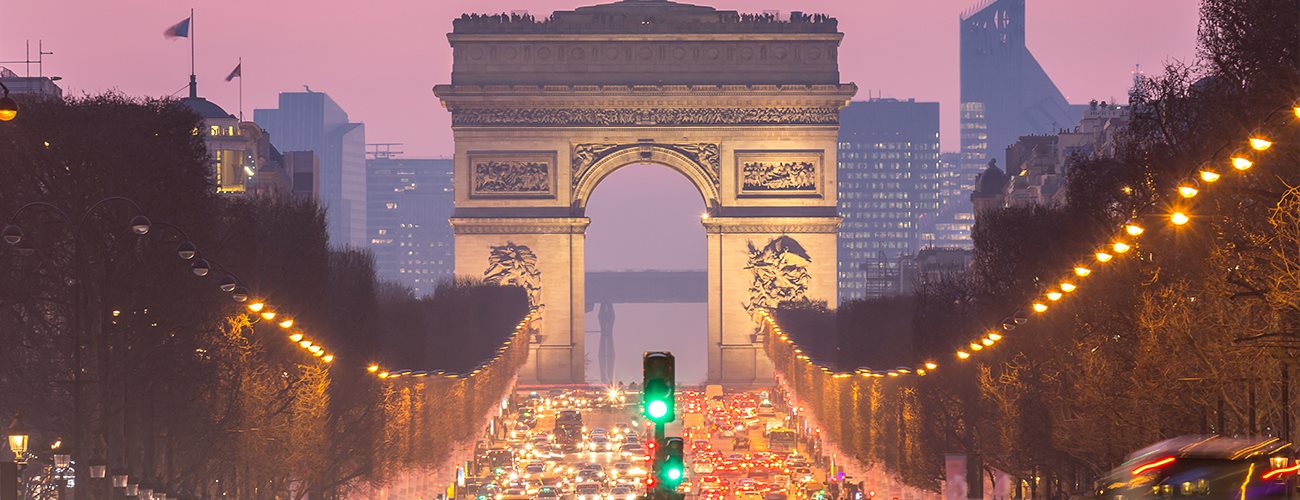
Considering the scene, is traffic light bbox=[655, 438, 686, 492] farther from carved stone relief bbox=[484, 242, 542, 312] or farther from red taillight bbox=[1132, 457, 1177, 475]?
carved stone relief bbox=[484, 242, 542, 312]

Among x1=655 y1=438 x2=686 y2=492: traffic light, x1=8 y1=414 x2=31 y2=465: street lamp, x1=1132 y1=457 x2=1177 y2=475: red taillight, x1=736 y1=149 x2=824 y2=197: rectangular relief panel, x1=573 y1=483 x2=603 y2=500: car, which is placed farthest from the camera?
x1=736 y1=149 x2=824 y2=197: rectangular relief panel

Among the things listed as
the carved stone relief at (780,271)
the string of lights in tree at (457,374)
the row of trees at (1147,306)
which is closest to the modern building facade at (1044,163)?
the carved stone relief at (780,271)

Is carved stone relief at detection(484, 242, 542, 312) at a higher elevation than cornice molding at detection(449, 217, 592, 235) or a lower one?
lower

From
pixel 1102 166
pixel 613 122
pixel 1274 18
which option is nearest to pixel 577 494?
pixel 1102 166

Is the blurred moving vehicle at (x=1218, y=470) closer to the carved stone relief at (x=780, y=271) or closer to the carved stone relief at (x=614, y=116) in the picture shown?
the carved stone relief at (x=614, y=116)

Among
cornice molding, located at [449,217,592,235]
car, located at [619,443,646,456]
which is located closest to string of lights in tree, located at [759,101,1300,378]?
car, located at [619,443,646,456]
